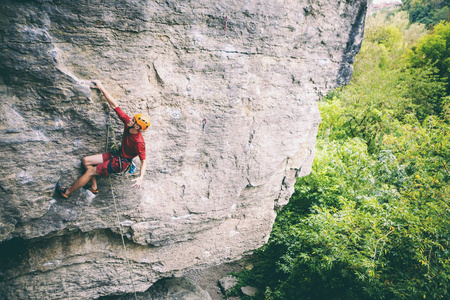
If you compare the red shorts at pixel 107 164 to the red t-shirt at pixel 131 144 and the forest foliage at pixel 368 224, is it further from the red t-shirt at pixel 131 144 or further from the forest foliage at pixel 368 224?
the forest foliage at pixel 368 224

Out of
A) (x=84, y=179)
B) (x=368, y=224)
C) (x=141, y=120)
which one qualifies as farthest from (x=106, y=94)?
(x=368, y=224)

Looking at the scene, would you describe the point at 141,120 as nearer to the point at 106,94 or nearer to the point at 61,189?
the point at 106,94

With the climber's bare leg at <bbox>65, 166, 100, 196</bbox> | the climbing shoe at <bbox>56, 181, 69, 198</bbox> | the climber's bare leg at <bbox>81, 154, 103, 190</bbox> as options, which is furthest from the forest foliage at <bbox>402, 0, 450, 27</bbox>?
the climbing shoe at <bbox>56, 181, 69, 198</bbox>

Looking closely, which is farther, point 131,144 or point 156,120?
point 156,120

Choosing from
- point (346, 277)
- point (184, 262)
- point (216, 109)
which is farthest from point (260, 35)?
point (346, 277)

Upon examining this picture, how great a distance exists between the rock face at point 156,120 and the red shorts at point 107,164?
0.14m

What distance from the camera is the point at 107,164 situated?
306 cm

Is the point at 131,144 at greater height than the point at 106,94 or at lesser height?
lesser

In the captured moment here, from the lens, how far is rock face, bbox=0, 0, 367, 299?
8.83 ft

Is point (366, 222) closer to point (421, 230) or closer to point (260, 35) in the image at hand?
point (421, 230)

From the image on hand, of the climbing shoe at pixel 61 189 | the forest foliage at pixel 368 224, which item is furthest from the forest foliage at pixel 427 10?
the climbing shoe at pixel 61 189

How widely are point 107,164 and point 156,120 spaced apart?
77 centimetres

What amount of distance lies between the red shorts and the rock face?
137mm

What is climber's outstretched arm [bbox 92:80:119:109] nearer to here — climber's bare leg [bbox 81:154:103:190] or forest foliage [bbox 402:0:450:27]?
climber's bare leg [bbox 81:154:103:190]
